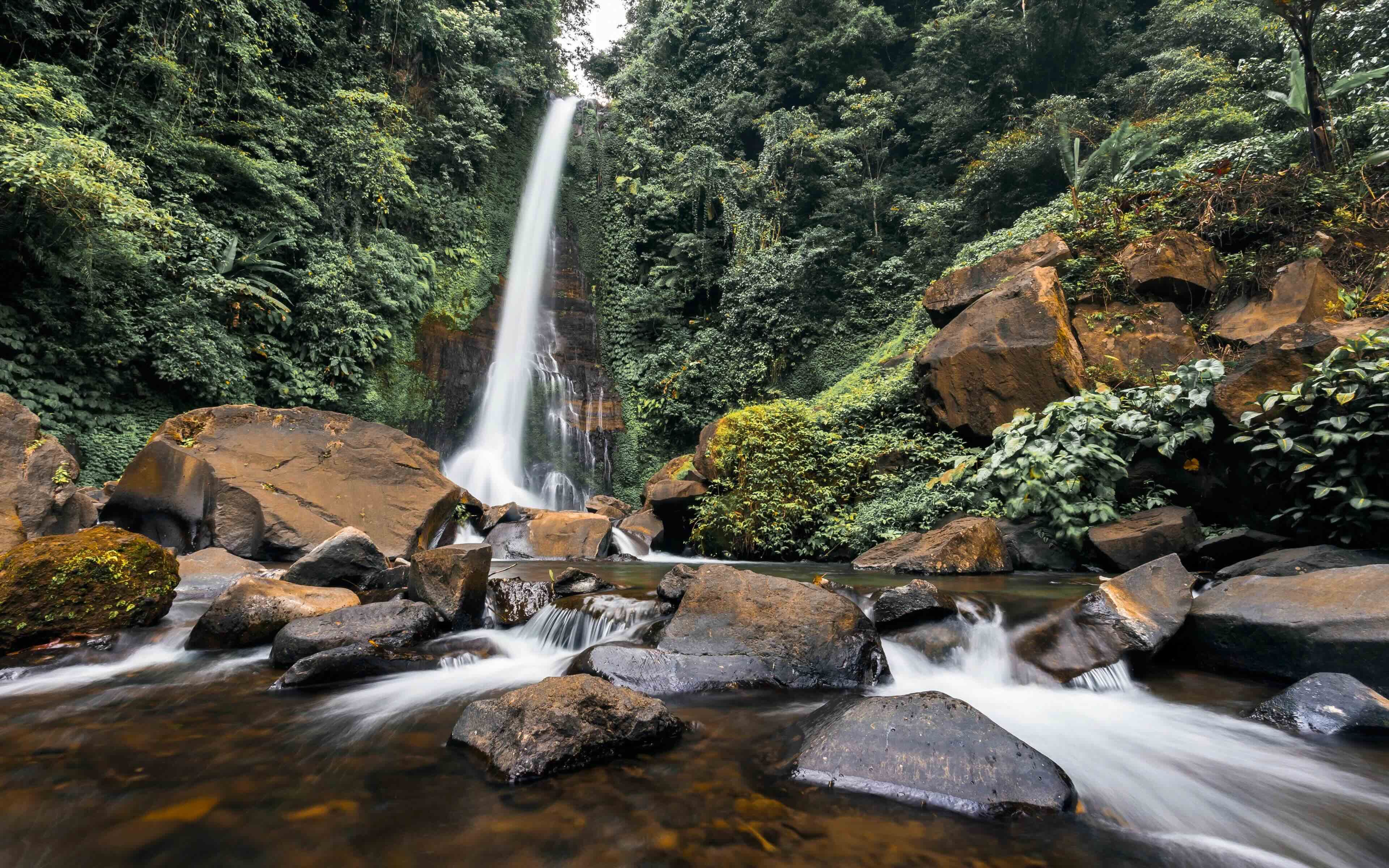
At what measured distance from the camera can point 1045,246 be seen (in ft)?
33.8

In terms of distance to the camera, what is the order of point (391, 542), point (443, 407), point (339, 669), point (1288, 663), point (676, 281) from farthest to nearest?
point (676, 281)
point (443, 407)
point (391, 542)
point (339, 669)
point (1288, 663)

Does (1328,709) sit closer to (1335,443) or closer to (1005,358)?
(1335,443)

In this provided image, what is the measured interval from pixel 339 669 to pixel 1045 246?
11500mm

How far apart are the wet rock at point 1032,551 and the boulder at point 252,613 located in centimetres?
704

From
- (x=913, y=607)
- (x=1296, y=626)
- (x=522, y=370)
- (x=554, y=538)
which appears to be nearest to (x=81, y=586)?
(x=554, y=538)

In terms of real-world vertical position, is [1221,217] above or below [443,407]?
above

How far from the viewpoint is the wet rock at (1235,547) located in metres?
5.38

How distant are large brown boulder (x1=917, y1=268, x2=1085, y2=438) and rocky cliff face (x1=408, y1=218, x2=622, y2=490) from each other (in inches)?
402

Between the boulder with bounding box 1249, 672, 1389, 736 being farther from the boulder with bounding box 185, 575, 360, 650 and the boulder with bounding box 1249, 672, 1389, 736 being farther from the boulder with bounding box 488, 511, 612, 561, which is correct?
the boulder with bounding box 488, 511, 612, 561

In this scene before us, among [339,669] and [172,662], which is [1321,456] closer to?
[339,669]

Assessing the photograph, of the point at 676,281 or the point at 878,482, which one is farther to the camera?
the point at 676,281

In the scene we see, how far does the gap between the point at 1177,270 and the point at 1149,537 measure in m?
5.58

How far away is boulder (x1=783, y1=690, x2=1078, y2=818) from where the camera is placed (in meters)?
2.34

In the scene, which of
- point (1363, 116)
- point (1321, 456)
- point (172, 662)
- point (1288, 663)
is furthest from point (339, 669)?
point (1363, 116)
